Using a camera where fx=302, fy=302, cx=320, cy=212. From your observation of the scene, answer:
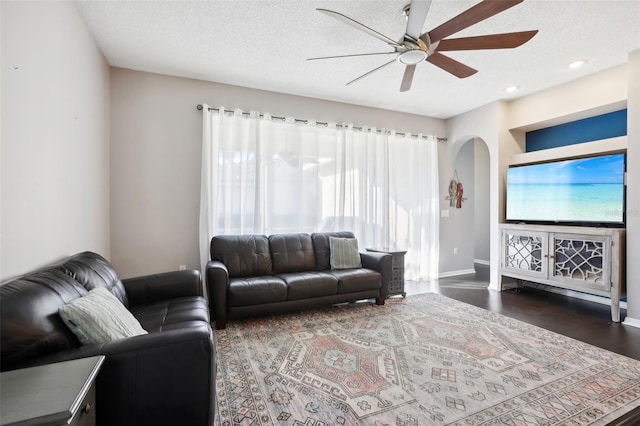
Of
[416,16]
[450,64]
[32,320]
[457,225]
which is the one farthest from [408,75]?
[457,225]

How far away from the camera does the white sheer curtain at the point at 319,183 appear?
12.8ft

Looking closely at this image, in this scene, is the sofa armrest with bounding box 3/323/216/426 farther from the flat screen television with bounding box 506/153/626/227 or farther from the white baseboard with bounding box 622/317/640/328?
the flat screen television with bounding box 506/153/626/227

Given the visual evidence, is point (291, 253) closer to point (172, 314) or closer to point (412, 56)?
point (172, 314)

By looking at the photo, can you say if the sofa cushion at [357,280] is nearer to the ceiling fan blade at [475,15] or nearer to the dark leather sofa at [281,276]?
the dark leather sofa at [281,276]

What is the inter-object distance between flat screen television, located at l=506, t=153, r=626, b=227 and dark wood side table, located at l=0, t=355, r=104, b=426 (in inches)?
188

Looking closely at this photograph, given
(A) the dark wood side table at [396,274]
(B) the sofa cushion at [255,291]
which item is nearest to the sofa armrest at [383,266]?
(A) the dark wood side table at [396,274]

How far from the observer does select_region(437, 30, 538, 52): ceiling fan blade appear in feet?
6.96

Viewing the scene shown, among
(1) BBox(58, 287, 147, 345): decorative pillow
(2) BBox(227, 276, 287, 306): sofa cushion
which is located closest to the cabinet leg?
(2) BBox(227, 276, 287, 306): sofa cushion

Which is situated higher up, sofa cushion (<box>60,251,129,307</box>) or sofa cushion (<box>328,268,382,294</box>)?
sofa cushion (<box>60,251,129,307</box>)

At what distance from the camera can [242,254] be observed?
11.8 ft

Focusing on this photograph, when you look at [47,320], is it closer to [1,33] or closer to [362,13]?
[1,33]

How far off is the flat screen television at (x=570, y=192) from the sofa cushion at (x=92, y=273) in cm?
494

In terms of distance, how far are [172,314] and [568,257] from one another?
439 centimetres

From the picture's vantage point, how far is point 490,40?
87.0 inches
